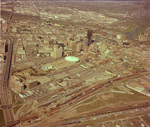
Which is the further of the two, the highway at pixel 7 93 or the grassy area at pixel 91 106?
the grassy area at pixel 91 106

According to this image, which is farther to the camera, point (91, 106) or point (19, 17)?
point (19, 17)

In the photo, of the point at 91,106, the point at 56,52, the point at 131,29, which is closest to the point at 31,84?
the point at 91,106

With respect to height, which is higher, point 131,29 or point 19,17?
point 19,17

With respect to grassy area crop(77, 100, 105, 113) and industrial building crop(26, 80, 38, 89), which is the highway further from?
grassy area crop(77, 100, 105, 113)

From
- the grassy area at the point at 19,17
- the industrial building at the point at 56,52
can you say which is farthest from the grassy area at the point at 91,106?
the grassy area at the point at 19,17

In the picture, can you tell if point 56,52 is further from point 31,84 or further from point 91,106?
point 91,106

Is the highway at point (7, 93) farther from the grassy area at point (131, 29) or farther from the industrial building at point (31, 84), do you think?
the grassy area at point (131, 29)

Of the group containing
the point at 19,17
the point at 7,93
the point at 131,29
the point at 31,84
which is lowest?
the point at 7,93

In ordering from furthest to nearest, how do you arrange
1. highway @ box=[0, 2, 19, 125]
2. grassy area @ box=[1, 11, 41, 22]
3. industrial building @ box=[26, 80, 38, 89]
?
1. grassy area @ box=[1, 11, 41, 22]
2. industrial building @ box=[26, 80, 38, 89]
3. highway @ box=[0, 2, 19, 125]

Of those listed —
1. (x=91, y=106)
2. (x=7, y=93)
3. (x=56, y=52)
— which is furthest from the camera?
(x=56, y=52)

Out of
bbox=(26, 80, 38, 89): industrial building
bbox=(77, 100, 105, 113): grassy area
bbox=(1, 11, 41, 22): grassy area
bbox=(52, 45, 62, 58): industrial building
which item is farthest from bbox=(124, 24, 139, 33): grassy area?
bbox=(26, 80, 38, 89): industrial building

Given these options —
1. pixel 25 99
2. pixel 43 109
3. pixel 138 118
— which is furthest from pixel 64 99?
pixel 138 118
